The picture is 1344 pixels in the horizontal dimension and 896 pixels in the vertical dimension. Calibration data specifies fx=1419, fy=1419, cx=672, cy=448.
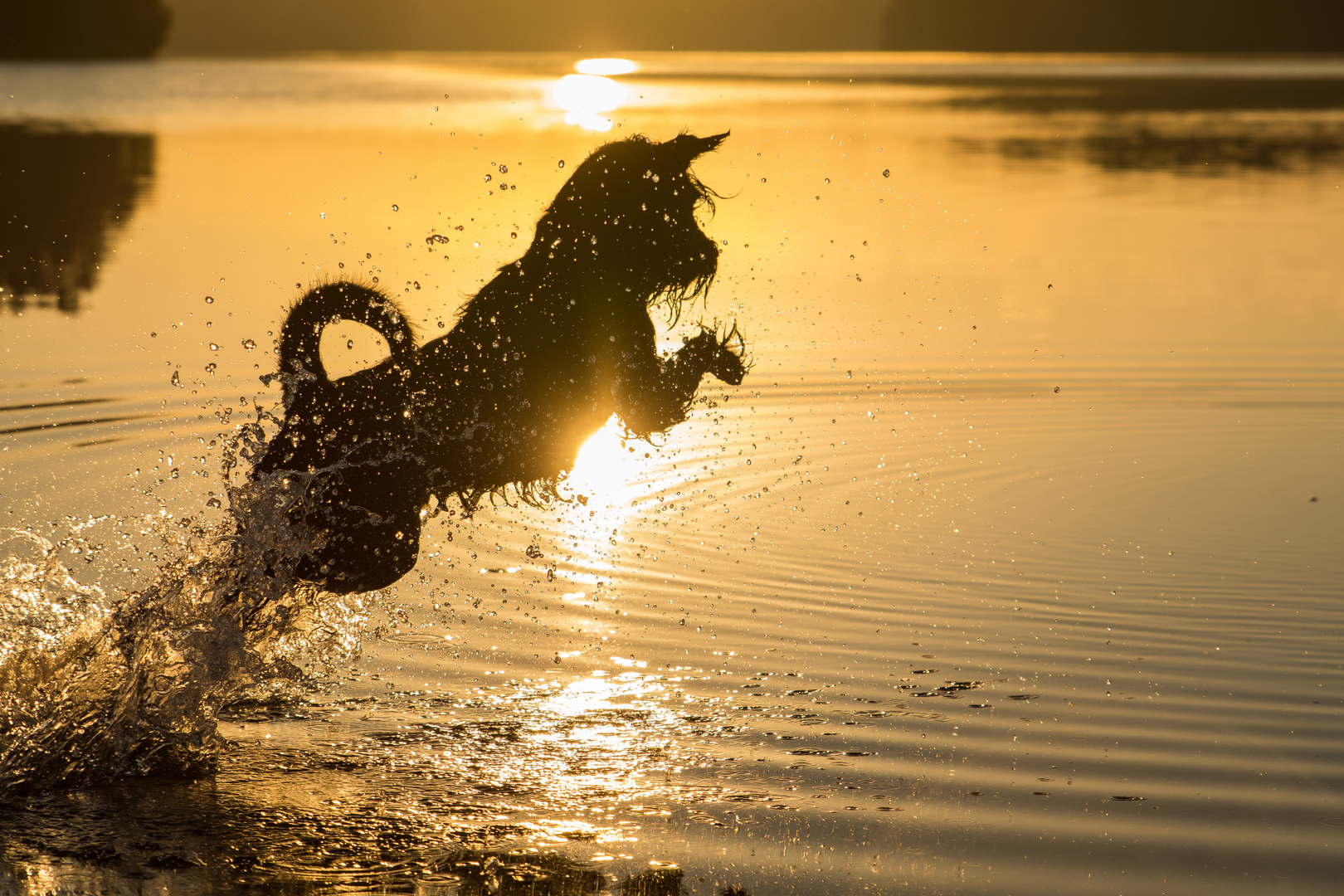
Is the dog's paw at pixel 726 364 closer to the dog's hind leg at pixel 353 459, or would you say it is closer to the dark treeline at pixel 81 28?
the dog's hind leg at pixel 353 459

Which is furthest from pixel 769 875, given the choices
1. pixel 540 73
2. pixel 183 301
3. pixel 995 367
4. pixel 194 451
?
pixel 540 73

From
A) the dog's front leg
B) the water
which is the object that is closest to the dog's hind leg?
the water

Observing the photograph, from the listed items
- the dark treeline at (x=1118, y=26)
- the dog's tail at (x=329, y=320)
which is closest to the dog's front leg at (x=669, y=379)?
the dog's tail at (x=329, y=320)

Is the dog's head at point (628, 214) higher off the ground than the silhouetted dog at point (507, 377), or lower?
higher

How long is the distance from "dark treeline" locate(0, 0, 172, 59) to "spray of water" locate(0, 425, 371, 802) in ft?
277

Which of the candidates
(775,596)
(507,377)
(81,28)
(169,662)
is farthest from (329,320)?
(81,28)

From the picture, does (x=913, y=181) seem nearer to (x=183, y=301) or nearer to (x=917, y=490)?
(x=183, y=301)

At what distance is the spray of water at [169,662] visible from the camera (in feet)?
17.8

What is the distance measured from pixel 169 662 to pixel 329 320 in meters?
1.53

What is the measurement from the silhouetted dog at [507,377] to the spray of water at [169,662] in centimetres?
21

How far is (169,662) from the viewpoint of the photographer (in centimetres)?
566

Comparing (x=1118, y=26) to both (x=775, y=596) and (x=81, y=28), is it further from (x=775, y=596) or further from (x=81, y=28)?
(x=775, y=596)

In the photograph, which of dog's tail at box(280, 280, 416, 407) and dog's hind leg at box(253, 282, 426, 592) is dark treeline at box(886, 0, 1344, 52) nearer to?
dog's tail at box(280, 280, 416, 407)

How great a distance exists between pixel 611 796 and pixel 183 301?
10.3 m
